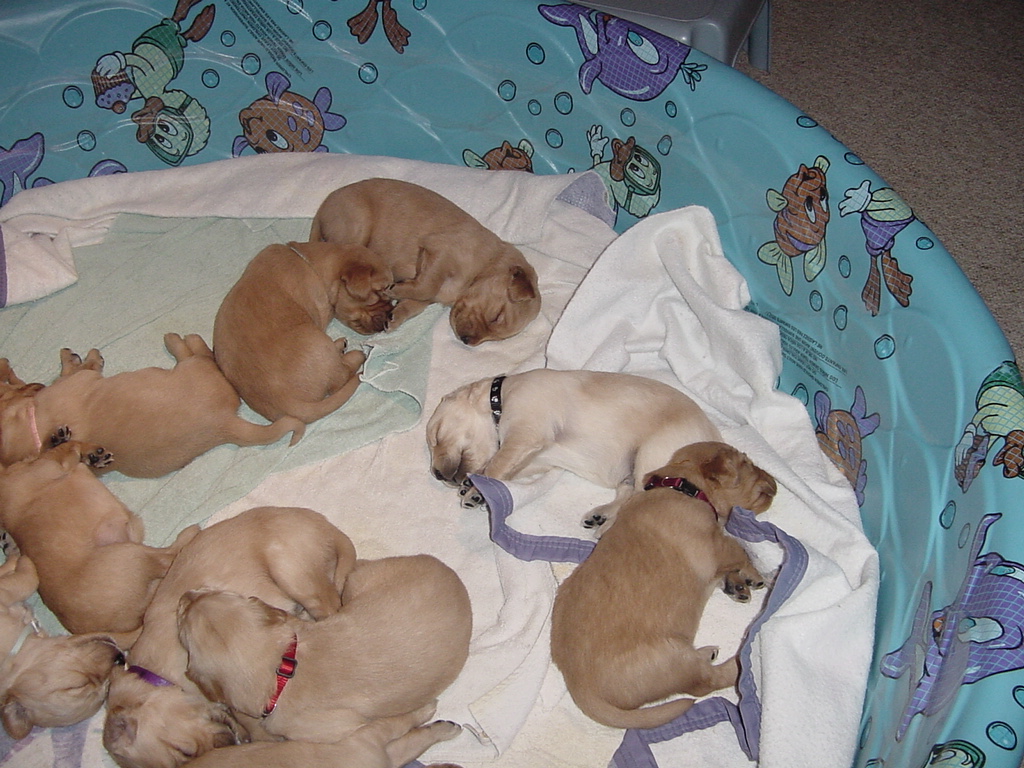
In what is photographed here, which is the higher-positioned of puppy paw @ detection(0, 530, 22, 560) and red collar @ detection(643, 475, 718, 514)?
red collar @ detection(643, 475, 718, 514)

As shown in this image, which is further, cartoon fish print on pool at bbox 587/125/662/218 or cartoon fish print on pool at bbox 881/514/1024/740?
cartoon fish print on pool at bbox 587/125/662/218

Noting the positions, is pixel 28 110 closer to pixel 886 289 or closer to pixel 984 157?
pixel 886 289

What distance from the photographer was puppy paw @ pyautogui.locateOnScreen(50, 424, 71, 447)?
2609mm

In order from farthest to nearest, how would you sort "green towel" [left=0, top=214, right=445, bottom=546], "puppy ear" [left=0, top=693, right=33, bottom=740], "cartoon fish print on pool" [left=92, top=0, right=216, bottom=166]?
"cartoon fish print on pool" [left=92, top=0, right=216, bottom=166] < "green towel" [left=0, top=214, right=445, bottom=546] < "puppy ear" [left=0, top=693, right=33, bottom=740]

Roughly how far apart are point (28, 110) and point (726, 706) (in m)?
3.37

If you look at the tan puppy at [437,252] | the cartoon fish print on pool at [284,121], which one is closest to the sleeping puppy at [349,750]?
the tan puppy at [437,252]

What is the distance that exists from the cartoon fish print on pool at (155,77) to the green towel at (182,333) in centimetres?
42

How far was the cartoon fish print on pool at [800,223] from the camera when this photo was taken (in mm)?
2598

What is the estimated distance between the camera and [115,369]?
10.2 feet

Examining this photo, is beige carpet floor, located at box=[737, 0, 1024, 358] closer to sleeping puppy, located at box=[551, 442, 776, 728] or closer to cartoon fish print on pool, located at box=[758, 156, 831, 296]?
cartoon fish print on pool, located at box=[758, 156, 831, 296]

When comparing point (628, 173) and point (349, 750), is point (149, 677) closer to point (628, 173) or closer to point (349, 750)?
point (349, 750)

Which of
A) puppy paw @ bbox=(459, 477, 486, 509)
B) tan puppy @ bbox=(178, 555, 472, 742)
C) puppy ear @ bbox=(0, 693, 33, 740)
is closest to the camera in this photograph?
tan puppy @ bbox=(178, 555, 472, 742)

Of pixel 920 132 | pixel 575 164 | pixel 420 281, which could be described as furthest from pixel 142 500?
pixel 920 132

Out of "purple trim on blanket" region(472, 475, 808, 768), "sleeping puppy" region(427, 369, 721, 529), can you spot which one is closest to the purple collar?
"sleeping puppy" region(427, 369, 721, 529)
